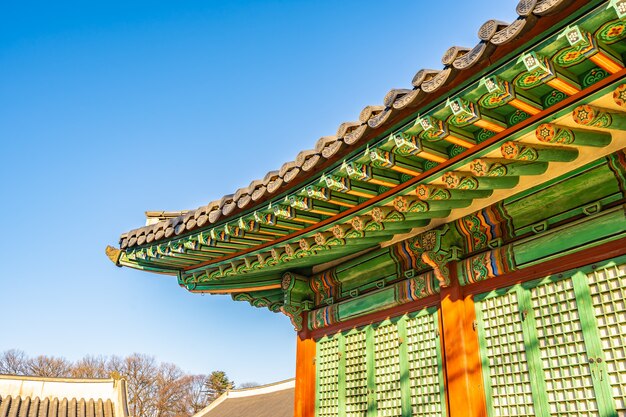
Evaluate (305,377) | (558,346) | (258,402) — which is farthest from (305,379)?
(258,402)

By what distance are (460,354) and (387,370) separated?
38.8 inches

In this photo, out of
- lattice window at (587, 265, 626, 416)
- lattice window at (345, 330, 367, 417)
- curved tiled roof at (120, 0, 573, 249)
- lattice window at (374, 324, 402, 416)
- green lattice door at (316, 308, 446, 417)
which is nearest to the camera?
curved tiled roof at (120, 0, 573, 249)

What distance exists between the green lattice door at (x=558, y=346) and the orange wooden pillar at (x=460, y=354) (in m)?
0.10

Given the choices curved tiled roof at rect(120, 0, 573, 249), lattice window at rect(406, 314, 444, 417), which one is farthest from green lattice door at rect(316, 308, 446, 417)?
curved tiled roof at rect(120, 0, 573, 249)

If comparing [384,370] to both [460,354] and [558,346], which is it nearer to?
[460,354]

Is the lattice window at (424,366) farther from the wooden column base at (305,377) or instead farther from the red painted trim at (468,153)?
the wooden column base at (305,377)

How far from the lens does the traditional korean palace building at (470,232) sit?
297 centimetres

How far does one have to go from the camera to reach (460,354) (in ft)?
14.9

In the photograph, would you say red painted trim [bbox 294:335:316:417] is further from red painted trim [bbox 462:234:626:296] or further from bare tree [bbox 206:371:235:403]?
bare tree [bbox 206:371:235:403]

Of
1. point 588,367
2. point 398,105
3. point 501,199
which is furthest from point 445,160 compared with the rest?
point 588,367

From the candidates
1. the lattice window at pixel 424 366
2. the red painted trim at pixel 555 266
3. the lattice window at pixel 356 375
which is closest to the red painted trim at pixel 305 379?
the lattice window at pixel 356 375

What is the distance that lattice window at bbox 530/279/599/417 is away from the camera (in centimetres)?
363

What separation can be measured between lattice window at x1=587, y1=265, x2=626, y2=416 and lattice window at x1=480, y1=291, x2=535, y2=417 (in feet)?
2.13

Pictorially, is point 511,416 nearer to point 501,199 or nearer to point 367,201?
point 501,199
